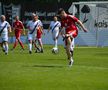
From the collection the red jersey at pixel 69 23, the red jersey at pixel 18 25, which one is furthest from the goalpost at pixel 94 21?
the red jersey at pixel 69 23

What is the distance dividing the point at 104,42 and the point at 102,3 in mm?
2982

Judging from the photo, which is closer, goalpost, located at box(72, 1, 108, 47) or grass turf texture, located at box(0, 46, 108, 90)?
grass turf texture, located at box(0, 46, 108, 90)

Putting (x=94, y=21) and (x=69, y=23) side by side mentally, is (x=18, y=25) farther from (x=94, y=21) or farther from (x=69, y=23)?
(x=69, y=23)

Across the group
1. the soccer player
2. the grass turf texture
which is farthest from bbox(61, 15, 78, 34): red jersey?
the grass turf texture

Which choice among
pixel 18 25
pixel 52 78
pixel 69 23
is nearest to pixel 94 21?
pixel 18 25

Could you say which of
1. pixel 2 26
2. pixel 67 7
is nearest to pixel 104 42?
pixel 67 7

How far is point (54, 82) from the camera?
50.3 feet

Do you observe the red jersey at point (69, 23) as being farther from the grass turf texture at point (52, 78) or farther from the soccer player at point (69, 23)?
the grass turf texture at point (52, 78)

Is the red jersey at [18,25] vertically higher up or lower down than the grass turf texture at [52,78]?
higher up

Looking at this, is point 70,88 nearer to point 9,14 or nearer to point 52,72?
point 52,72

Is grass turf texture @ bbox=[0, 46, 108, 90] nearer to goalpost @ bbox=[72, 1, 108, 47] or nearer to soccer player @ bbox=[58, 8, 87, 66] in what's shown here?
soccer player @ bbox=[58, 8, 87, 66]

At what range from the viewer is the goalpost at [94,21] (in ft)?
144

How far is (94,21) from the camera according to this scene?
44094mm

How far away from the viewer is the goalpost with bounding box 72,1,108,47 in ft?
144
